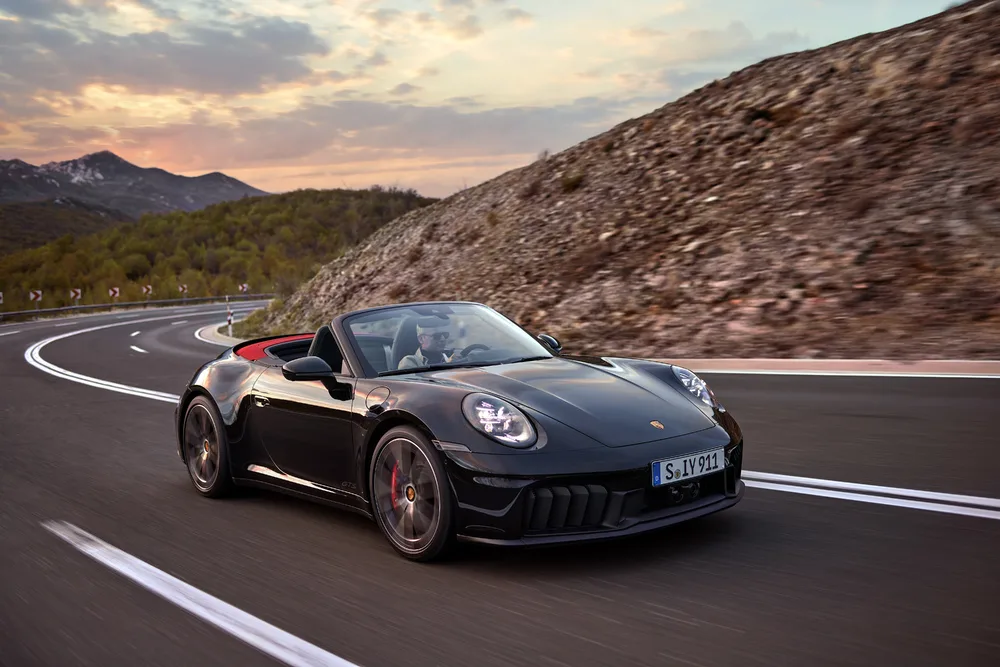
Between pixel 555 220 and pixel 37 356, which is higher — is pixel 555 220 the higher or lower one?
the higher one

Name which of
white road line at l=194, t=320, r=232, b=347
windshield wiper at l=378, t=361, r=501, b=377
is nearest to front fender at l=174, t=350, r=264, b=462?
windshield wiper at l=378, t=361, r=501, b=377

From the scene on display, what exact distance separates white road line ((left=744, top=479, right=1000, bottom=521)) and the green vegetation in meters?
36.0

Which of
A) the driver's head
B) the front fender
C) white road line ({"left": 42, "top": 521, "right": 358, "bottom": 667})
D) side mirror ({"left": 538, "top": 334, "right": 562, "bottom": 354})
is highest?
the driver's head

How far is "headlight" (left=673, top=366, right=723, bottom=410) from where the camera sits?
5.29 meters

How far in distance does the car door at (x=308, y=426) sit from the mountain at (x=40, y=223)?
14822cm

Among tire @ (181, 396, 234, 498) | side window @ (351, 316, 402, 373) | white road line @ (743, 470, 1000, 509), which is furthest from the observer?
tire @ (181, 396, 234, 498)

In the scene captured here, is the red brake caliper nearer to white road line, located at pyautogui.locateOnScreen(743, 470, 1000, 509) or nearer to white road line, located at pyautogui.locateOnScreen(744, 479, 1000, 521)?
white road line, located at pyautogui.locateOnScreen(744, 479, 1000, 521)

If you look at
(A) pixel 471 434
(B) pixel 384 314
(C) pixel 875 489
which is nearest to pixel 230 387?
(B) pixel 384 314

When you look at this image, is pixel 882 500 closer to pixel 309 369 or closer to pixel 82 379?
pixel 309 369

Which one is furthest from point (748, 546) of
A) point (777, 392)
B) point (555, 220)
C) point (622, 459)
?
point (555, 220)

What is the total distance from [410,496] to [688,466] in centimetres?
135

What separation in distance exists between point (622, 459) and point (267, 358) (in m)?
2.91

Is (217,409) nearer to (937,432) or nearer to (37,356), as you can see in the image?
(937,432)

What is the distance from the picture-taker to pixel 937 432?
7.23 m
